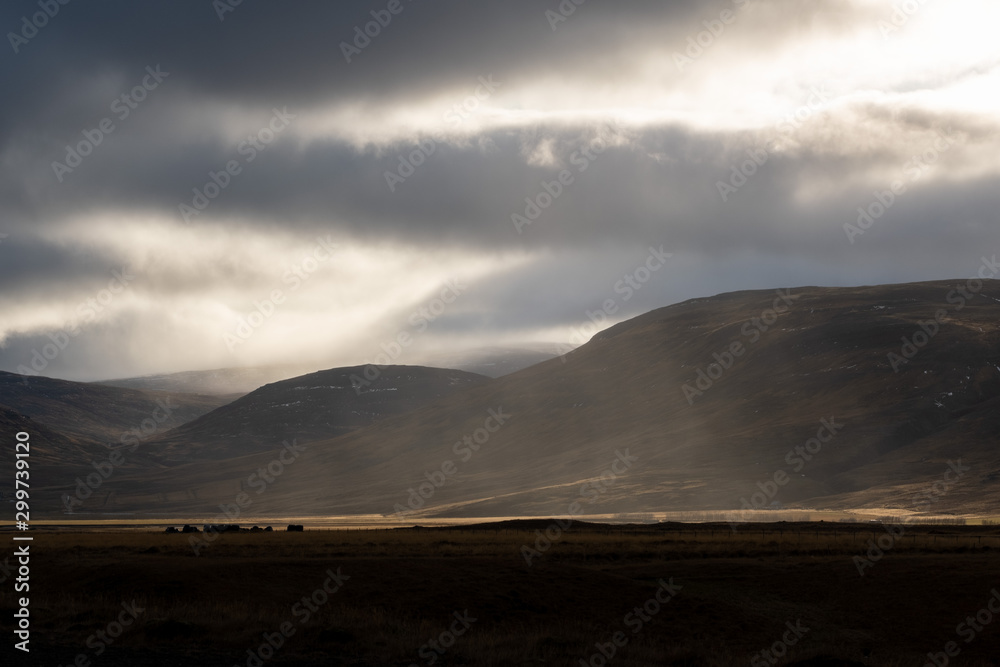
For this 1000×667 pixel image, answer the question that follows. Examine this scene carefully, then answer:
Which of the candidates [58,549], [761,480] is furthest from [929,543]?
[761,480]

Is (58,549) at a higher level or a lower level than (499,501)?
higher

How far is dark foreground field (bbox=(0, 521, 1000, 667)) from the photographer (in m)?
27.6

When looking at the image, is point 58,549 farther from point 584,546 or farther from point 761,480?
point 761,480

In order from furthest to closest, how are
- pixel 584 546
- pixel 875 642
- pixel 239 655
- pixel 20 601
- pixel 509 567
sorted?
pixel 584 546
pixel 509 567
pixel 875 642
pixel 20 601
pixel 239 655

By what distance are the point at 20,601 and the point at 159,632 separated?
7910 mm

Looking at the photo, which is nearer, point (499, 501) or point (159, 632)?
point (159, 632)

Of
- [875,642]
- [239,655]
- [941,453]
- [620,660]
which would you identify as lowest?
[941,453]

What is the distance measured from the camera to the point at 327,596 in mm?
36156

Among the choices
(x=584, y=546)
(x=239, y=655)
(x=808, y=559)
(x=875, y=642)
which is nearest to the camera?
(x=239, y=655)

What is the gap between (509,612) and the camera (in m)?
35.2

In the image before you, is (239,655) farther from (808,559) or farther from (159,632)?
(808,559)

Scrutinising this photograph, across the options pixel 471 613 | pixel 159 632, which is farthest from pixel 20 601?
pixel 471 613

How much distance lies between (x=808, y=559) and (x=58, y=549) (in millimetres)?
47125

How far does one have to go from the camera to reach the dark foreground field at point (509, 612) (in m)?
27.6
